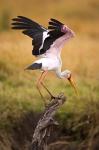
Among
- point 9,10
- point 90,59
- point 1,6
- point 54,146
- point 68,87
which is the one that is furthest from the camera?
point 1,6

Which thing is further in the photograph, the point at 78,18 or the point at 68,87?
the point at 78,18

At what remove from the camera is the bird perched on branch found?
29.1 ft

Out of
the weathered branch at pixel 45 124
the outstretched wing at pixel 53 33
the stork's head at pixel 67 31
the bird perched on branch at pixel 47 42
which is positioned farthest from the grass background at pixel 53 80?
the weathered branch at pixel 45 124

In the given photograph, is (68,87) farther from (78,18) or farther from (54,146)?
(78,18)

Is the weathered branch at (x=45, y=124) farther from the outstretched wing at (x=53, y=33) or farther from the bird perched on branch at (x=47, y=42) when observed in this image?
the outstretched wing at (x=53, y=33)

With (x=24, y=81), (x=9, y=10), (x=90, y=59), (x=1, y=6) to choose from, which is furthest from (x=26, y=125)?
(x=1, y=6)

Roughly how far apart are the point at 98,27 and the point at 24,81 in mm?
8875

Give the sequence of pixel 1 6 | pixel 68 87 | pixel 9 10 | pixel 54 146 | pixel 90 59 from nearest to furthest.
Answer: pixel 54 146 → pixel 68 87 → pixel 90 59 → pixel 9 10 → pixel 1 6

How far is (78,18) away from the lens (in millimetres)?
22438

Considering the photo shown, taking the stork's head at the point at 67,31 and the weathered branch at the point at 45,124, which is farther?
the stork's head at the point at 67,31

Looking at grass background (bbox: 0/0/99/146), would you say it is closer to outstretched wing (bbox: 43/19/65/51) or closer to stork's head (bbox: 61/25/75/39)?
outstretched wing (bbox: 43/19/65/51)

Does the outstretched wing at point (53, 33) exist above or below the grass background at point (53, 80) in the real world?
above

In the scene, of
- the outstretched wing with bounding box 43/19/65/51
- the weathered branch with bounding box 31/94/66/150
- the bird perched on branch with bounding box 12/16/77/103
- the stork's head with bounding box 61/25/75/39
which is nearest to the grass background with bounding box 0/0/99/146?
the bird perched on branch with bounding box 12/16/77/103

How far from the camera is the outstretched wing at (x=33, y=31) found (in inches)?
361
